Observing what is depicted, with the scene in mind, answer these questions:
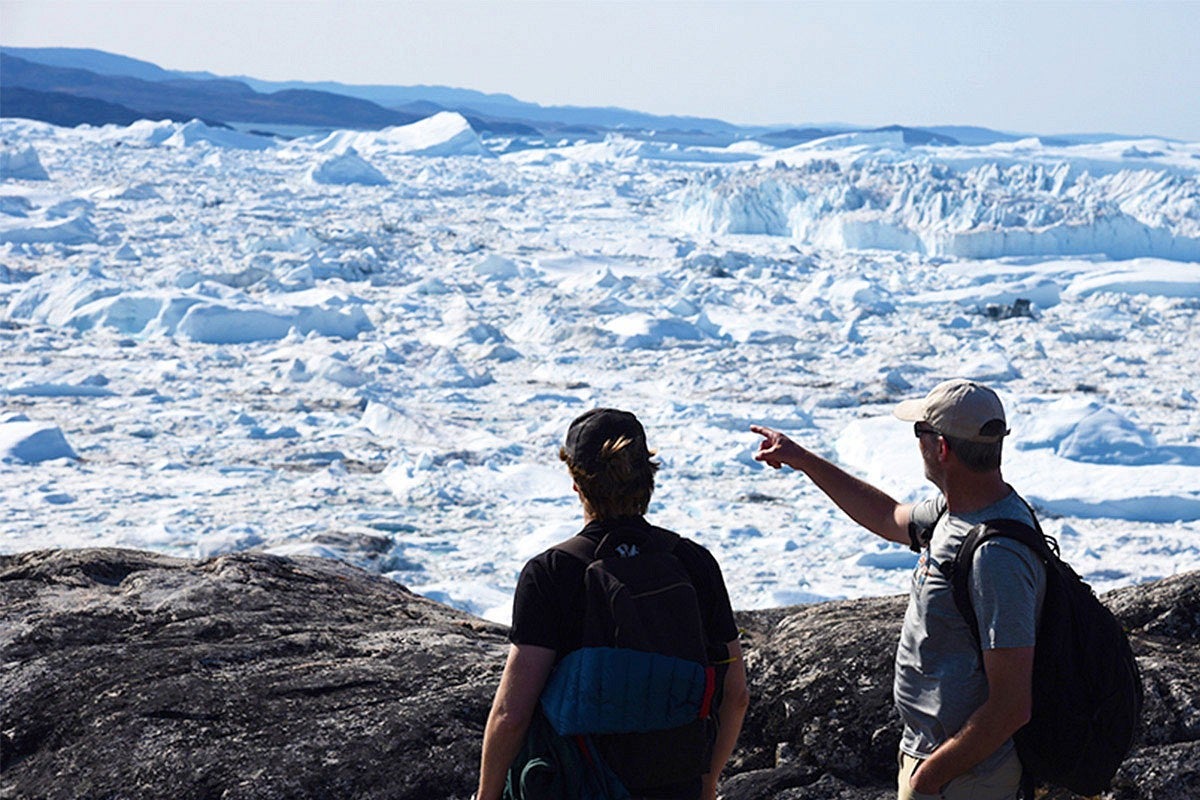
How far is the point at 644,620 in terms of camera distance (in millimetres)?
1607

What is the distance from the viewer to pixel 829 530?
10055 millimetres

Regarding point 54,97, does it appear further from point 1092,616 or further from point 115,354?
point 1092,616

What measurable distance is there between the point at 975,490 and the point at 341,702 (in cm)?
143

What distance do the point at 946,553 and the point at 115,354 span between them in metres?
16.5

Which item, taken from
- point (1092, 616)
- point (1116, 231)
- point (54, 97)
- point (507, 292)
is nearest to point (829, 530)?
point (1092, 616)

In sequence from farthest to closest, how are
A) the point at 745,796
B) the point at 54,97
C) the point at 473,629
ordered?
the point at 54,97 < the point at 473,629 < the point at 745,796

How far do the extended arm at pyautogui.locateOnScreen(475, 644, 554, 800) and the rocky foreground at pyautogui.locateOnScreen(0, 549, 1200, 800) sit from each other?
2.41 ft

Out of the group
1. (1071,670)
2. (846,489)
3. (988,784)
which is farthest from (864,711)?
(1071,670)

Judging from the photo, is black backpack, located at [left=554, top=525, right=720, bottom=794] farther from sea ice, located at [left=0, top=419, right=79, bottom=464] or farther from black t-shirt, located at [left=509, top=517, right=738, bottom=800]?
sea ice, located at [left=0, top=419, right=79, bottom=464]

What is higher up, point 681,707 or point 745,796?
point 681,707

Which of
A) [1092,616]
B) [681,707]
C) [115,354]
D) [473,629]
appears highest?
[1092,616]

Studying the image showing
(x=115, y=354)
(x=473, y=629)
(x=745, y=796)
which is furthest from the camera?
(x=115, y=354)

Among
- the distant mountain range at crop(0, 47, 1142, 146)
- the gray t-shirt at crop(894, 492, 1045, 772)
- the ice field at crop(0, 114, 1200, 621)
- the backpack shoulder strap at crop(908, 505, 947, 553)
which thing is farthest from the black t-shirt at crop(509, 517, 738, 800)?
the distant mountain range at crop(0, 47, 1142, 146)

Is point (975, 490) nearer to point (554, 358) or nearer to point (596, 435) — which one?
point (596, 435)
